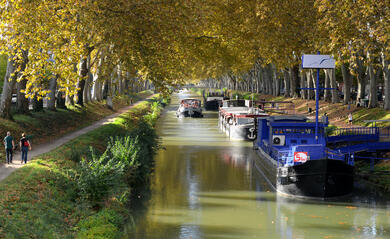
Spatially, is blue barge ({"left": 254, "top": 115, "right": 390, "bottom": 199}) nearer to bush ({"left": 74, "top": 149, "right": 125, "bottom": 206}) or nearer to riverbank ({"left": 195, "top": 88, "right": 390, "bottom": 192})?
riverbank ({"left": 195, "top": 88, "right": 390, "bottom": 192})

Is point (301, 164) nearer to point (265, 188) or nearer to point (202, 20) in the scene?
point (265, 188)

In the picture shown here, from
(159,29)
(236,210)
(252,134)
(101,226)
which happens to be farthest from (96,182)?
(252,134)

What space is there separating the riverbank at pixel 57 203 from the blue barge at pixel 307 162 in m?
7.78

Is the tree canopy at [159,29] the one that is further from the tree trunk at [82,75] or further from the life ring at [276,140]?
the tree trunk at [82,75]

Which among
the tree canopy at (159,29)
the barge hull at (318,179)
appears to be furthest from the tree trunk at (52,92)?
the barge hull at (318,179)

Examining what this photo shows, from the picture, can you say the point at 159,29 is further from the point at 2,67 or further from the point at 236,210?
the point at 2,67

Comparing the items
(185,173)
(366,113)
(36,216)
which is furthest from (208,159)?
(36,216)

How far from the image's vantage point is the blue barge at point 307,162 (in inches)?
1014

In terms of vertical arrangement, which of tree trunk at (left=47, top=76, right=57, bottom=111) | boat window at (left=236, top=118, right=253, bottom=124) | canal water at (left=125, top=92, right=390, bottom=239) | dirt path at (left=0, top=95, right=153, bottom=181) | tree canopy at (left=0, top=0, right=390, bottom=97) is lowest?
canal water at (left=125, top=92, right=390, bottom=239)

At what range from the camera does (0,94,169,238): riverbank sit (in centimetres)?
1594

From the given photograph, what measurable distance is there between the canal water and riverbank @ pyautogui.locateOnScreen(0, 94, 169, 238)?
4.54 ft

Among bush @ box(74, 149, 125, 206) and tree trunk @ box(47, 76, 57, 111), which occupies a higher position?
tree trunk @ box(47, 76, 57, 111)

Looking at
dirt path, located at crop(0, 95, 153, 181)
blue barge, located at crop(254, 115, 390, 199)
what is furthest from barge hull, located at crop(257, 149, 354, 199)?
dirt path, located at crop(0, 95, 153, 181)

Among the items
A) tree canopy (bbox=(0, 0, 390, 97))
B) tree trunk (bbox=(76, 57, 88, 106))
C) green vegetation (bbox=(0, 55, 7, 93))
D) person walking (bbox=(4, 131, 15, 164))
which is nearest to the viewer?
person walking (bbox=(4, 131, 15, 164))
